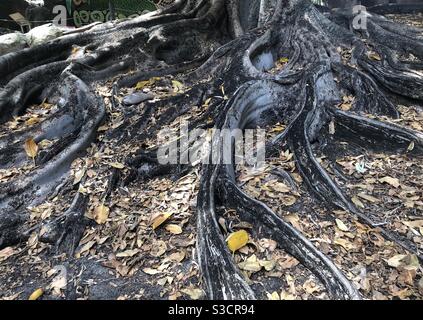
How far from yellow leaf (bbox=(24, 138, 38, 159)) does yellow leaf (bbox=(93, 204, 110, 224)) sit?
954 mm

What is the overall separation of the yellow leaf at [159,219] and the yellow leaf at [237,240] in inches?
19.5

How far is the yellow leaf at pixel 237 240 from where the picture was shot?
2.53 m

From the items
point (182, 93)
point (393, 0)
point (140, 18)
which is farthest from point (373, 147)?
point (393, 0)

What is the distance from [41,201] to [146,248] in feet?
3.28

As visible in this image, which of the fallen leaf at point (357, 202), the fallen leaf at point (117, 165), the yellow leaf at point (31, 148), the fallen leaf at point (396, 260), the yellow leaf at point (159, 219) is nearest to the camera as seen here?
the fallen leaf at point (396, 260)

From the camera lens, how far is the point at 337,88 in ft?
13.2

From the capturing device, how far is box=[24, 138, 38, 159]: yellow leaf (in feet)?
11.3

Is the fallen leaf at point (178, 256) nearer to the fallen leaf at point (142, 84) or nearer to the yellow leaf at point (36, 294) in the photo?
the yellow leaf at point (36, 294)

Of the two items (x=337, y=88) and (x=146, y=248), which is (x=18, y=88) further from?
(x=337, y=88)

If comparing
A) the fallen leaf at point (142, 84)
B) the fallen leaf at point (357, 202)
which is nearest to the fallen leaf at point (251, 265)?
the fallen leaf at point (357, 202)

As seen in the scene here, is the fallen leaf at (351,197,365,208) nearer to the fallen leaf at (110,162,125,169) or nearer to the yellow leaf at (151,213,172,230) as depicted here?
the yellow leaf at (151,213,172,230)

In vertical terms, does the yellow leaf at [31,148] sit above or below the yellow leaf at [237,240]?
above

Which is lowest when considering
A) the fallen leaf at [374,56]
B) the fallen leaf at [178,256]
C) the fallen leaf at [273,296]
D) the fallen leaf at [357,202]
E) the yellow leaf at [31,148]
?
the fallen leaf at [273,296]

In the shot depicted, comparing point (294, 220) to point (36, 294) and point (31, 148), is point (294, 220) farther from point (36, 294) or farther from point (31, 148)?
point (31, 148)
